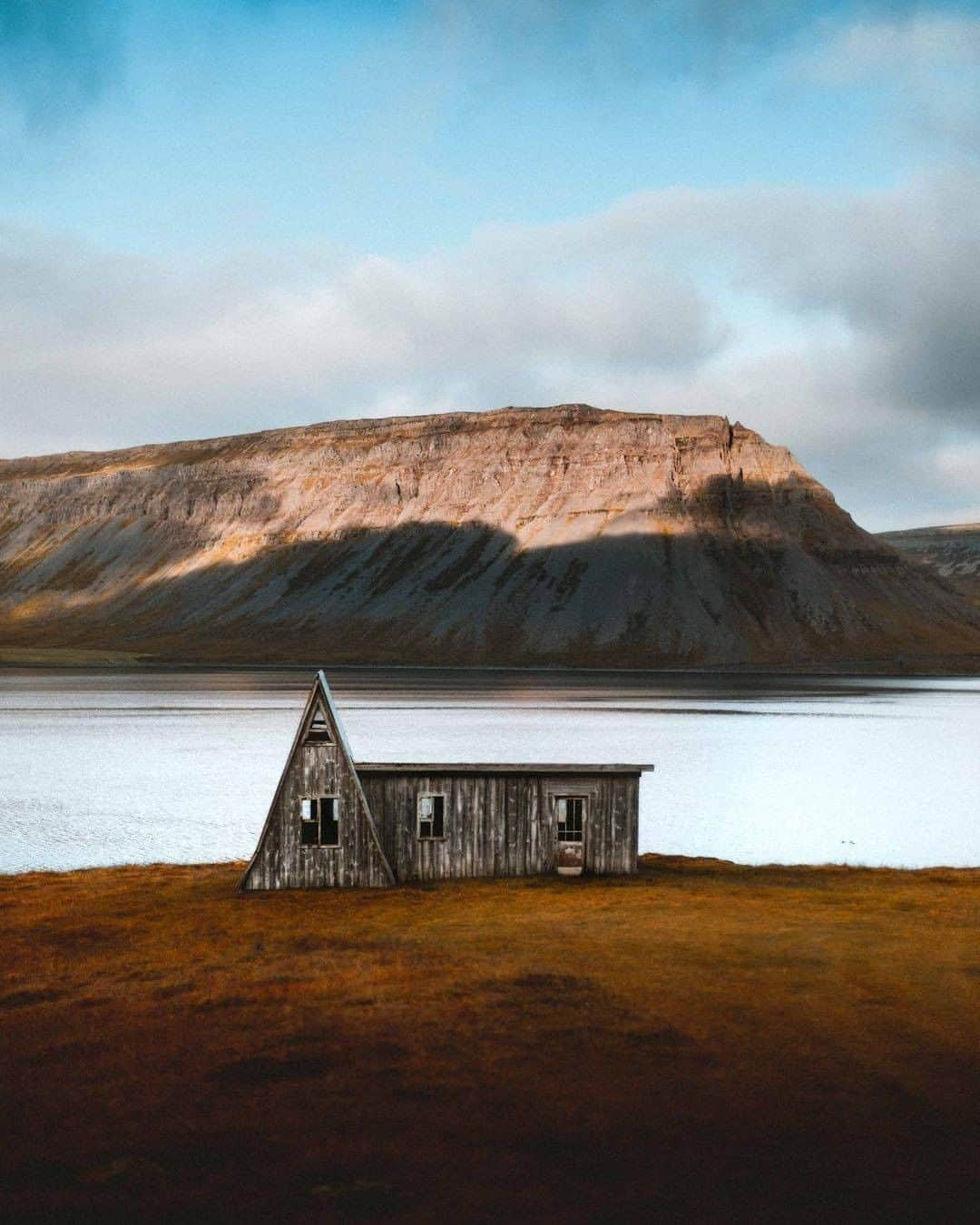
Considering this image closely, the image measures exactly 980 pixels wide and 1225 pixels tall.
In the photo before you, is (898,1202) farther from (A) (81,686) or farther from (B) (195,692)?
(A) (81,686)

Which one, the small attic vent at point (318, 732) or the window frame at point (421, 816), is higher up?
the small attic vent at point (318, 732)

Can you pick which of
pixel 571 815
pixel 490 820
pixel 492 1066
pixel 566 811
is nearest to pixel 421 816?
pixel 490 820

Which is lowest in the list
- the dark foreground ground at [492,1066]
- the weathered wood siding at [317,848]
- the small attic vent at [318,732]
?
the dark foreground ground at [492,1066]

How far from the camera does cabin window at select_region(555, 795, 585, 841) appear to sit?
28922mm

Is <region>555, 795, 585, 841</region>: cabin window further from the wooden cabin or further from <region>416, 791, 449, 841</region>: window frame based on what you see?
<region>416, 791, 449, 841</region>: window frame

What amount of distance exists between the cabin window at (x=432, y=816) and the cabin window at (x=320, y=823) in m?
2.01

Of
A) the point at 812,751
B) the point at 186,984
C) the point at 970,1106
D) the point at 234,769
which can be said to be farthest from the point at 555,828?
the point at 812,751

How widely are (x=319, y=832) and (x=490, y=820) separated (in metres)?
3.96

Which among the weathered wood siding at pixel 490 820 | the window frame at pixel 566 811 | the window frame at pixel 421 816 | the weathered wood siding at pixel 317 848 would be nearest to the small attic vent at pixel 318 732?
the weathered wood siding at pixel 317 848

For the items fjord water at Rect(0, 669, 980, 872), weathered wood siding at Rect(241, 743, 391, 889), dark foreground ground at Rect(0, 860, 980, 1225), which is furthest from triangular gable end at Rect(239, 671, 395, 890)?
fjord water at Rect(0, 669, 980, 872)

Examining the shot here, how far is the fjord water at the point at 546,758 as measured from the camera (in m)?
40.8

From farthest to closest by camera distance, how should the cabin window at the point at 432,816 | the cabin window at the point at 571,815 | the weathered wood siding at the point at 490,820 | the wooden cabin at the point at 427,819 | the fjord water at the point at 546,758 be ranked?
the fjord water at the point at 546,758 → the cabin window at the point at 571,815 → the cabin window at the point at 432,816 → the weathered wood siding at the point at 490,820 → the wooden cabin at the point at 427,819

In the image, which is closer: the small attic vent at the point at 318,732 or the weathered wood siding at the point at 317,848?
the weathered wood siding at the point at 317,848

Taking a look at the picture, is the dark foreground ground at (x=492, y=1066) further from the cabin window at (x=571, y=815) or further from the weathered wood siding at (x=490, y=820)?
the cabin window at (x=571, y=815)
